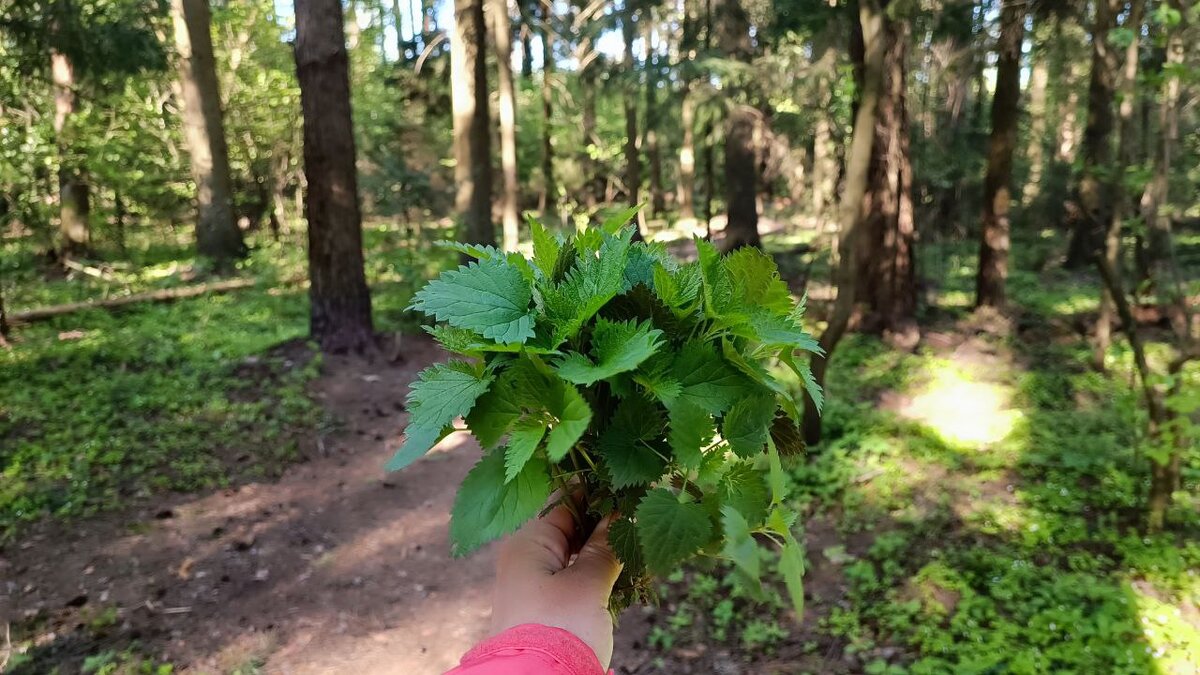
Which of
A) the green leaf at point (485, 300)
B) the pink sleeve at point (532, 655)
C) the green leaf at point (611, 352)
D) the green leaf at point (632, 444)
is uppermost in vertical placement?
the green leaf at point (485, 300)

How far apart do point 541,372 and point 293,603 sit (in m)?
3.93

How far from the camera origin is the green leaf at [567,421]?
1.23 metres

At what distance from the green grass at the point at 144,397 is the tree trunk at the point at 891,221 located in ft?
19.7

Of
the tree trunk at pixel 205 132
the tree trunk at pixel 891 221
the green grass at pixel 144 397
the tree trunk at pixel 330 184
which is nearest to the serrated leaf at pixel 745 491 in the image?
the green grass at pixel 144 397

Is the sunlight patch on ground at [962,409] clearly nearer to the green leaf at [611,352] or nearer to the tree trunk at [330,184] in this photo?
the green leaf at [611,352]

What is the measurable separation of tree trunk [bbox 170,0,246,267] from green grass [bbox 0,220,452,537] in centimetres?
308

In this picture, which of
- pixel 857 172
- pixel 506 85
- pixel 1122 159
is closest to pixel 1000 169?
pixel 1122 159

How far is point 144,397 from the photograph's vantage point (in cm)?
693

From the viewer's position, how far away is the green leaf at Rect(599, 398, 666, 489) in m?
1.40

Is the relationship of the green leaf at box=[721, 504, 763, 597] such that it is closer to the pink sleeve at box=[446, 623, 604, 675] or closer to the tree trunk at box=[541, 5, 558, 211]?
the pink sleeve at box=[446, 623, 604, 675]

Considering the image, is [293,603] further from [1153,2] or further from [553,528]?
[1153,2]

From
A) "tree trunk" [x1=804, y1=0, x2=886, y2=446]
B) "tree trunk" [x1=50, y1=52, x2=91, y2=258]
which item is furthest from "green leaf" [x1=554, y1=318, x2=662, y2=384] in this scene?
"tree trunk" [x1=50, y1=52, x2=91, y2=258]

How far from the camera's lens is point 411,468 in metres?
6.73

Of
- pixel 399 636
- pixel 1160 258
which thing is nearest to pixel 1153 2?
pixel 1160 258
